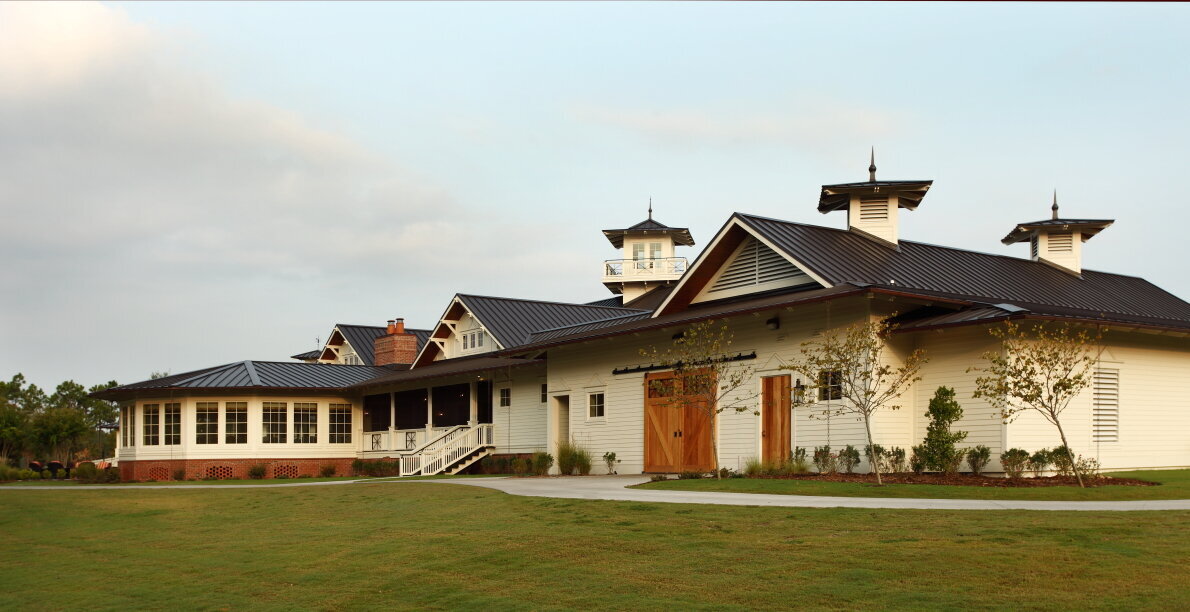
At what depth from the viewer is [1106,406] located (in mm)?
24719

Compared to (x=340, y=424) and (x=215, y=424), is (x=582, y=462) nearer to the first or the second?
(x=340, y=424)

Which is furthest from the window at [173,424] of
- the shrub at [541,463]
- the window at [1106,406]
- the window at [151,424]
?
the window at [1106,406]

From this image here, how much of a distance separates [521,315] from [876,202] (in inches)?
616

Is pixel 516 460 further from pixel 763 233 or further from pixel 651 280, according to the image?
pixel 651 280

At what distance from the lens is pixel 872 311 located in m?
23.9

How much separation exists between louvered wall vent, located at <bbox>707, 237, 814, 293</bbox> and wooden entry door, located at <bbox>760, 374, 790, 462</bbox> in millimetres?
2386

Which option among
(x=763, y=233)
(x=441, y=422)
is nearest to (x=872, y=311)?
(x=763, y=233)

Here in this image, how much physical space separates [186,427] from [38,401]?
241 feet

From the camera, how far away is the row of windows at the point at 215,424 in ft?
133

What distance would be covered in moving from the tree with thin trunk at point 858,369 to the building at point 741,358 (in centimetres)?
34

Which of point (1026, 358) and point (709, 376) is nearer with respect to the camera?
point (1026, 358)

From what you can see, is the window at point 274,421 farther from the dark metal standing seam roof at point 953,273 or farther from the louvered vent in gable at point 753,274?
the dark metal standing seam roof at point 953,273

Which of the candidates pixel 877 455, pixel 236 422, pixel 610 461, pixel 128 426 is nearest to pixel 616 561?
pixel 877 455

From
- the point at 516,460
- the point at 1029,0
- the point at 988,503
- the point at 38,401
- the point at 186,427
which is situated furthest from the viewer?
the point at 38,401
